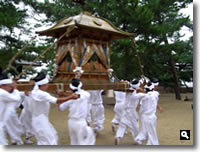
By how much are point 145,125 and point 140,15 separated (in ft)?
20.8

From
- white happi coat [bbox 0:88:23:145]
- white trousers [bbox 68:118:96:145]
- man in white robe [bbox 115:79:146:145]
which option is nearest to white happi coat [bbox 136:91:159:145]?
man in white robe [bbox 115:79:146:145]

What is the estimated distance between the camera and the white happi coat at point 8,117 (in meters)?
3.42

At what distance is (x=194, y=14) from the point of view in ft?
14.2

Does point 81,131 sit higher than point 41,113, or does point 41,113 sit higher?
point 41,113

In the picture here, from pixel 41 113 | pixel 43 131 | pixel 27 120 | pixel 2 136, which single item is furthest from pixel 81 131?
pixel 27 120

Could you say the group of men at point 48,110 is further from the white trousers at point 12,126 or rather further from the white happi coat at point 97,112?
the white happi coat at point 97,112

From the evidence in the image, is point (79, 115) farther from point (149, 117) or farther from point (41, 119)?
point (149, 117)

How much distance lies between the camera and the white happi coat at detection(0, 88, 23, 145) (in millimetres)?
3425

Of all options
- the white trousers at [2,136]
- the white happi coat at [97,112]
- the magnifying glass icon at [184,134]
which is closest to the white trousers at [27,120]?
the white trousers at [2,136]

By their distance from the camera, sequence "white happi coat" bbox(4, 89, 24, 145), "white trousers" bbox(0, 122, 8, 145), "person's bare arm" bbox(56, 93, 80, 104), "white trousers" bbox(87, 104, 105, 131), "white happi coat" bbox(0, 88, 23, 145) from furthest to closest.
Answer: "white trousers" bbox(87, 104, 105, 131), "white happi coat" bbox(4, 89, 24, 145), "white trousers" bbox(0, 122, 8, 145), "white happi coat" bbox(0, 88, 23, 145), "person's bare arm" bbox(56, 93, 80, 104)

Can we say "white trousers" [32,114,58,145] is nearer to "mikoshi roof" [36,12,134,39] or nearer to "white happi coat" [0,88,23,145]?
"white happi coat" [0,88,23,145]

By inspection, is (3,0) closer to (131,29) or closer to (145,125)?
(131,29)

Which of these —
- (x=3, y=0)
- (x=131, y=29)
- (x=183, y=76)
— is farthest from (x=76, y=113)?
(x=183, y=76)

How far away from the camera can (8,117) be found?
4148 mm
